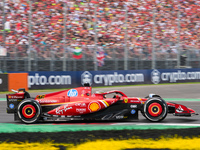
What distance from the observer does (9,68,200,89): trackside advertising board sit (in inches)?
684

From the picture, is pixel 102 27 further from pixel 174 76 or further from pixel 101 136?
pixel 101 136

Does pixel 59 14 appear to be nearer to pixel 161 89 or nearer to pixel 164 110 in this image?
pixel 161 89

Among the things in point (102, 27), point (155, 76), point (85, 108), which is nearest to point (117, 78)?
point (155, 76)

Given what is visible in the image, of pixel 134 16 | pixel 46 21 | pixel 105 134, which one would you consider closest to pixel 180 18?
pixel 134 16

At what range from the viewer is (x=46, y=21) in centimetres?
1958

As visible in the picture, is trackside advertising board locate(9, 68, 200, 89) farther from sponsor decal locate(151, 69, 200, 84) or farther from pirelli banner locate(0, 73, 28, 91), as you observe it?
pirelli banner locate(0, 73, 28, 91)

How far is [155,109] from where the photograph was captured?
25.6ft

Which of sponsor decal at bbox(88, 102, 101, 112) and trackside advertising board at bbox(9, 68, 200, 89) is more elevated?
trackside advertising board at bbox(9, 68, 200, 89)

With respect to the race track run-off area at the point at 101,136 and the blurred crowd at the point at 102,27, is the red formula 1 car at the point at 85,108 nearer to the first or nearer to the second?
the race track run-off area at the point at 101,136

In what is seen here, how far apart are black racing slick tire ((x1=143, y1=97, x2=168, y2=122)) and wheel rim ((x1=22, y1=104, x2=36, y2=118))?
2622 millimetres

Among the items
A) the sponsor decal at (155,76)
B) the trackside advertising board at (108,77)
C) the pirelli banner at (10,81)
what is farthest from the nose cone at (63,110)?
the sponsor decal at (155,76)

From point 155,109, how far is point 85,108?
5.44ft

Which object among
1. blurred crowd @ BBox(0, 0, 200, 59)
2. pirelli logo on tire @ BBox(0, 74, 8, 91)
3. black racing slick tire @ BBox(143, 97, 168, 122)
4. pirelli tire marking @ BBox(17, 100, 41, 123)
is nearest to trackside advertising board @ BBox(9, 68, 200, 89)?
blurred crowd @ BBox(0, 0, 200, 59)

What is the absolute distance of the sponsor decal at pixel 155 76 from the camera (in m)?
20.0
